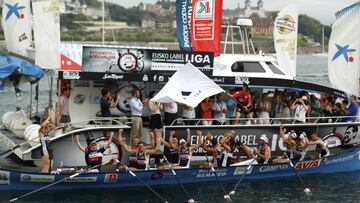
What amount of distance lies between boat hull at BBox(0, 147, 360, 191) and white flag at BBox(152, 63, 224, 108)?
87.8 inches

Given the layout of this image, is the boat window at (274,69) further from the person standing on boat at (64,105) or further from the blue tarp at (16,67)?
the blue tarp at (16,67)

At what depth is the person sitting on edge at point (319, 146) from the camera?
2192cm

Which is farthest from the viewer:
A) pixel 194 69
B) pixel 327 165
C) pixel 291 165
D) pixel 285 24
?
pixel 285 24

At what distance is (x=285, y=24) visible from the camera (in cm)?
2850

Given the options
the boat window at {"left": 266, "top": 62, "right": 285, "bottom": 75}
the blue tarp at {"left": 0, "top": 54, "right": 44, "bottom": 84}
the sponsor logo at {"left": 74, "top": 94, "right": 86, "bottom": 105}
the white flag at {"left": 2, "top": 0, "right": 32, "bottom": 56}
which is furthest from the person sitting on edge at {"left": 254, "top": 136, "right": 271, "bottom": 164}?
the white flag at {"left": 2, "top": 0, "right": 32, "bottom": 56}

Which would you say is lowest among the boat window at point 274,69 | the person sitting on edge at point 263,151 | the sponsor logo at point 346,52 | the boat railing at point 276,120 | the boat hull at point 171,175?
the boat hull at point 171,175

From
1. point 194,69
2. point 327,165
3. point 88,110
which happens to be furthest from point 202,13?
point 327,165

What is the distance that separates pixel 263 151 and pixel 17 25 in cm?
944

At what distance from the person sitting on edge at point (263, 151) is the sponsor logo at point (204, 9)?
14.8ft

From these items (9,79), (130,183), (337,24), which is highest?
(337,24)

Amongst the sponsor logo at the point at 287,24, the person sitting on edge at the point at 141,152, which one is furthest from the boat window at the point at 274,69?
the person sitting on edge at the point at 141,152

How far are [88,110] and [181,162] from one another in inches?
138

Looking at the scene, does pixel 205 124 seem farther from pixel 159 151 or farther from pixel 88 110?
pixel 88 110

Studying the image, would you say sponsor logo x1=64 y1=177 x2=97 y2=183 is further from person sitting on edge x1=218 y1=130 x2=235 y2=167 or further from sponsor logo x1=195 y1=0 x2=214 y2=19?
sponsor logo x1=195 y1=0 x2=214 y2=19
